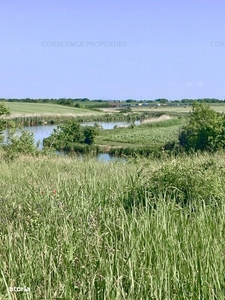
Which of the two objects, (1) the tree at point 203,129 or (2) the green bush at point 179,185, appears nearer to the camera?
(2) the green bush at point 179,185

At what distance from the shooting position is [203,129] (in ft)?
121

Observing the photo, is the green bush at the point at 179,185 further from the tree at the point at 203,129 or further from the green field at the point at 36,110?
the green field at the point at 36,110

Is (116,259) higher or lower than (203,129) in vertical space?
higher

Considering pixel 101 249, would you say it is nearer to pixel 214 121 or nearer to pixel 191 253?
pixel 191 253

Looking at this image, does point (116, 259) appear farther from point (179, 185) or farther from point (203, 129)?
point (203, 129)

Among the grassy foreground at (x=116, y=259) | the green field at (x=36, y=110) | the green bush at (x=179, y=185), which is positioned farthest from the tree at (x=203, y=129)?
the green field at (x=36, y=110)

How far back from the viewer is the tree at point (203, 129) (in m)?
33.7

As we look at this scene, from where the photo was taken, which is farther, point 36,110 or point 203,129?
point 36,110

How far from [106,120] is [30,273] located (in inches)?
3995

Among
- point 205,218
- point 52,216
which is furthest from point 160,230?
point 52,216

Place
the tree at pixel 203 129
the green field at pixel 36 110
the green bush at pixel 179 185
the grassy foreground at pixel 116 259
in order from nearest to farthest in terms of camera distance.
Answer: the grassy foreground at pixel 116 259, the green bush at pixel 179 185, the tree at pixel 203 129, the green field at pixel 36 110

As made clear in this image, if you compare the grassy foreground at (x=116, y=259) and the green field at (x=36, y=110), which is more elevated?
the grassy foreground at (x=116, y=259)

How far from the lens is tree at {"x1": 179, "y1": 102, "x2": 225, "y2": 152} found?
33700 mm

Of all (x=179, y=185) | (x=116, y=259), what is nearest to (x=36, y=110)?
(x=179, y=185)
